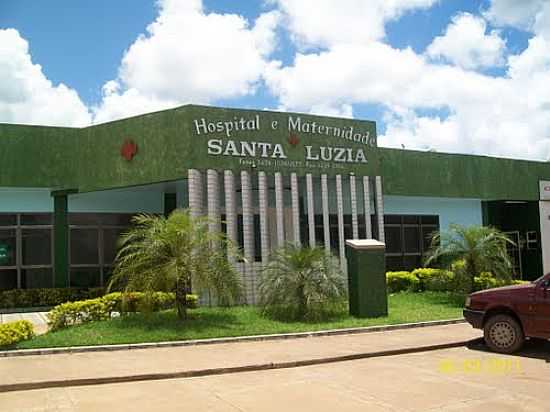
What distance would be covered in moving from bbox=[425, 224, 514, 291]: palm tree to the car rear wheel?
261 inches

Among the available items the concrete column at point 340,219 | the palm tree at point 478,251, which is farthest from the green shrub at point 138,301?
the palm tree at point 478,251

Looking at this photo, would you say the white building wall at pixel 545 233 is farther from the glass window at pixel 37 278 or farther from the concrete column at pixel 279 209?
the glass window at pixel 37 278

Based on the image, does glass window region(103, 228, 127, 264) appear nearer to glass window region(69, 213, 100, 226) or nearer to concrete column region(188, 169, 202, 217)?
glass window region(69, 213, 100, 226)

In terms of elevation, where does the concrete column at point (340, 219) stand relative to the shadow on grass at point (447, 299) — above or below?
above

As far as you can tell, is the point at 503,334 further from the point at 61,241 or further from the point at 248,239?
the point at 61,241

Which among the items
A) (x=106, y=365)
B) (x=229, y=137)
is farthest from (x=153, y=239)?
(x=229, y=137)

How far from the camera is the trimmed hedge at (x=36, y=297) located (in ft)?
62.0

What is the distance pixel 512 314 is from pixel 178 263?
21.9 feet

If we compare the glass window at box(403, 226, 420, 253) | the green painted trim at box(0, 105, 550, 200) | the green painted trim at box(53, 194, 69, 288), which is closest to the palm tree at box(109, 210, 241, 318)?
the green painted trim at box(0, 105, 550, 200)

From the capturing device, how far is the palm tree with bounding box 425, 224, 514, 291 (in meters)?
17.6

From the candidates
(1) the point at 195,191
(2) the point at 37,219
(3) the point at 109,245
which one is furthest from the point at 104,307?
(2) the point at 37,219

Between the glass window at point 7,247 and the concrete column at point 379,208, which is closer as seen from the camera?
the glass window at point 7,247

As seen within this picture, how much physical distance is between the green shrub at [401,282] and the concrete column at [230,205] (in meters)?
6.49

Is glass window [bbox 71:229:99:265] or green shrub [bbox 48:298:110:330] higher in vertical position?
glass window [bbox 71:229:99:265]
